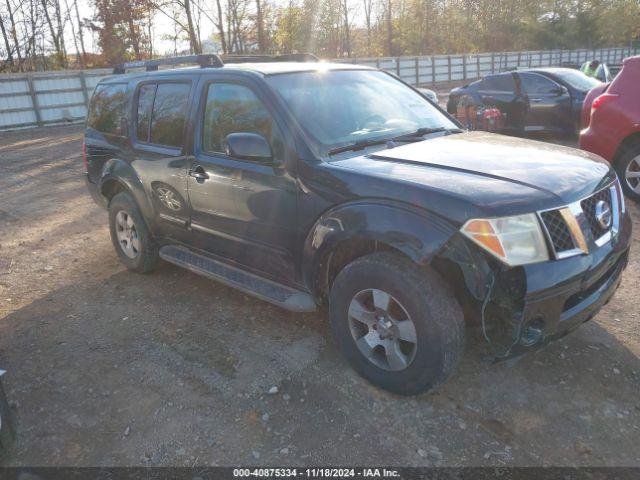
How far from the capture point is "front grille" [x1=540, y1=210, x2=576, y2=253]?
2543 millimetres

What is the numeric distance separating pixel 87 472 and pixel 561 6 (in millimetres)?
58390

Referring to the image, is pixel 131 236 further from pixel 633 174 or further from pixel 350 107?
pixel 633 174

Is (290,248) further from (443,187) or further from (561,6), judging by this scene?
(561,6)

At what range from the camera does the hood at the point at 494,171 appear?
2.55m

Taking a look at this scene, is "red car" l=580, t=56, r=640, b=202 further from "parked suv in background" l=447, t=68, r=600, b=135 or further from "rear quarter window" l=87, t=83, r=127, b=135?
"rear quarter window" l=87, t=83, r=127, b=135

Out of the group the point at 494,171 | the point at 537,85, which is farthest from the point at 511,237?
the point at 537,85

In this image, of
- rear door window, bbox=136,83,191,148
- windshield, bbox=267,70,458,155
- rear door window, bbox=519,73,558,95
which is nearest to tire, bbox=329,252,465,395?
windshield, bbox=267,70,458,155

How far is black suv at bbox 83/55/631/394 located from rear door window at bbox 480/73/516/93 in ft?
24.5

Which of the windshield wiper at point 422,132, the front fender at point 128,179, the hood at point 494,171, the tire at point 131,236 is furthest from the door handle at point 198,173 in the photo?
the windshield wiper at point 422,132

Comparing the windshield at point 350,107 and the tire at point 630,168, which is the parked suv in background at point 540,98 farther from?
the windshield at point 350,107

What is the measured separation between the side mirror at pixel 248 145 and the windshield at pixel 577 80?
9053 millimetres

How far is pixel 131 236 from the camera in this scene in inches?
195

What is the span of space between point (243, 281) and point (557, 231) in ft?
6.83

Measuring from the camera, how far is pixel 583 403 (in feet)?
9.38
